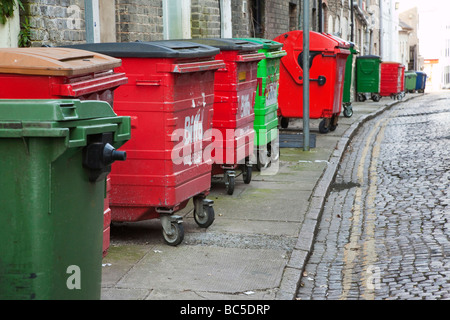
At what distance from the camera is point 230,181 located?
345 inches

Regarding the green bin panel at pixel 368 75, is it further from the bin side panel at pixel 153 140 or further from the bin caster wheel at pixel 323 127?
the bin side panel at pixel 153 140

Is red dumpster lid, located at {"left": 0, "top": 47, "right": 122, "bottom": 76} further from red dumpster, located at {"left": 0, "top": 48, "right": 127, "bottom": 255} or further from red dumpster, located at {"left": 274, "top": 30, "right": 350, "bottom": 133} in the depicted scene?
red dumpster, located at {"left": 274, "top": 30, "right": 350, "bottom": 133}

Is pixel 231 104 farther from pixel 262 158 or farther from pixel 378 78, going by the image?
pixel 378 78

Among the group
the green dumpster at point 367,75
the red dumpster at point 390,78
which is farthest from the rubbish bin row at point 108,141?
the red dumpster at point 390,78

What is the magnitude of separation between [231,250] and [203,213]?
33.1 inches

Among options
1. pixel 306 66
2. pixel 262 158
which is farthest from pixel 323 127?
pixel 262 158

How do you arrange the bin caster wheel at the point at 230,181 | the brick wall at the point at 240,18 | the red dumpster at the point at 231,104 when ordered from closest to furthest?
the red dumpster at the point at 231,104
the bin caster wheel at the point at 230,181
the brick wall at the point at 240,18

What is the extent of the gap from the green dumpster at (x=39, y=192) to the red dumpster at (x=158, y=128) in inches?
94.4

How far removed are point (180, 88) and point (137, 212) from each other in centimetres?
108

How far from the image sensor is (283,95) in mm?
14750

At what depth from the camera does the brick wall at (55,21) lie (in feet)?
25.9

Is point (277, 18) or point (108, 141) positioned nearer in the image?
point (108, 141)

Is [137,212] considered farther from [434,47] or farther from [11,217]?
[434,47]

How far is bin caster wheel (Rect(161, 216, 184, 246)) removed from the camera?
21.4ft
